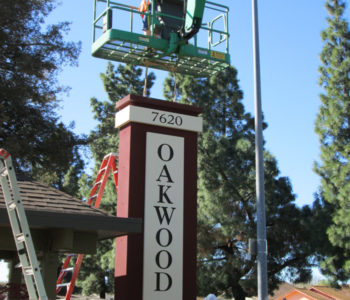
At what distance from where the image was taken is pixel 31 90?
1975cm

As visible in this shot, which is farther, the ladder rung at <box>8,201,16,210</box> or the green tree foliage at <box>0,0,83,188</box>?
the green tree foliage at <box>0,0,83,188</box>

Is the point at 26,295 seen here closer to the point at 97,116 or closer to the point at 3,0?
the point at 3,0

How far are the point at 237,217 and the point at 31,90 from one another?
10.7 m

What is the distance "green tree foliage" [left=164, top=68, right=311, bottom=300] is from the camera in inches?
949

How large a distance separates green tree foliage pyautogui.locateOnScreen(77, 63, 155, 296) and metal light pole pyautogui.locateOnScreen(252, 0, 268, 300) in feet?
51.8

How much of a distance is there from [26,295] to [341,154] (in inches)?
729

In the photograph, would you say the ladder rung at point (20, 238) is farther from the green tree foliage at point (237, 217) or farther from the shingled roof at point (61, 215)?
the green tree foliage at point (237, 217)

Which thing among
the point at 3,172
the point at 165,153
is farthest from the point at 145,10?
the point at 3,172

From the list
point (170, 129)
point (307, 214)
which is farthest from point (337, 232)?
point (170, 129)

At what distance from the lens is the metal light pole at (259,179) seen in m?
11.4

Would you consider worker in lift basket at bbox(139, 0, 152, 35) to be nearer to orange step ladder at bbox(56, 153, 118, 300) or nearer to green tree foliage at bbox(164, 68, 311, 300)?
orange step ladder at bbox(56, 153, 118, 300)

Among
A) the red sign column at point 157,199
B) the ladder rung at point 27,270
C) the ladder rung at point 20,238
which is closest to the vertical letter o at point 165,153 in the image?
the red sign column at point 157,199

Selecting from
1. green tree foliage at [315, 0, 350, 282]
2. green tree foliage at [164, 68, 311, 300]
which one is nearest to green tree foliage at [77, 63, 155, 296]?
green tree foliage at [164, 68, 311, 300]

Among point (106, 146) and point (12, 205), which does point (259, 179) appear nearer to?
point (12, 205)
